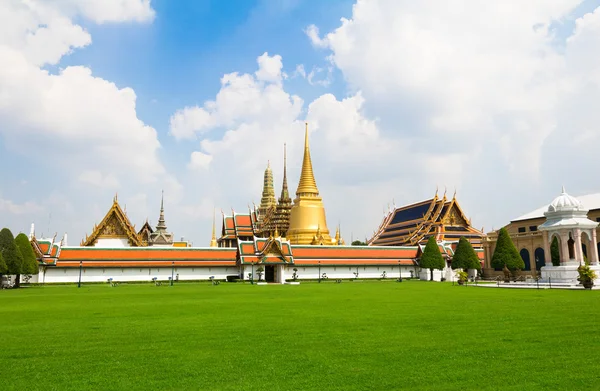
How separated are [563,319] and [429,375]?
845cm

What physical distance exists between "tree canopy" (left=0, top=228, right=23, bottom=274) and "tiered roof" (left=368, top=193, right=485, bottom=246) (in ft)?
160

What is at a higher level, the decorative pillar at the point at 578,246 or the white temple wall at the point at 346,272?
the decorative pillar at the point at 578,246

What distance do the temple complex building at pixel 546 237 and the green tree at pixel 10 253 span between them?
140ft

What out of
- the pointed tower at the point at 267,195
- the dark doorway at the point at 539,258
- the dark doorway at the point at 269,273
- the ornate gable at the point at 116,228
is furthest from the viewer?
the pointed tower at the point at 267,195

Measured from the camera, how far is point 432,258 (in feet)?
175

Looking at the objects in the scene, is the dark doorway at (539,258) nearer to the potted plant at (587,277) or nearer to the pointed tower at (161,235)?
the potted plant at (587,277)

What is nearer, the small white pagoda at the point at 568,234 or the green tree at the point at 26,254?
the small white pagoda at the point at 568,234

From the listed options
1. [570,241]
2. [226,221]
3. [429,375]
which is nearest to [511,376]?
[429,375]

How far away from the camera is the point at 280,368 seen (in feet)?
26.4

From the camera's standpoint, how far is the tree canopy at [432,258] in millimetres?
53062

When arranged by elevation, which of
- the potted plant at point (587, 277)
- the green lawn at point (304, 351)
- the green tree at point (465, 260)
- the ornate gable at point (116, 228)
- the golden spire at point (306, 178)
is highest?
the golden spire at point (306, 178)

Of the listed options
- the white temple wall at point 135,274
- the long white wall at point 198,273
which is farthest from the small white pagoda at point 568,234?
the white temple wall at point 135,274

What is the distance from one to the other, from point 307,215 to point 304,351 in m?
61.7

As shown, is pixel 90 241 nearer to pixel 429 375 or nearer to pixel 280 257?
pixel 280 257
